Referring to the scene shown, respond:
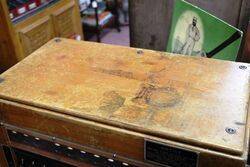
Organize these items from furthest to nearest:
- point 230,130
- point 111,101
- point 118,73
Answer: point 118,73 → point 111,101 → point 230,130

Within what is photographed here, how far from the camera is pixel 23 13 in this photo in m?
2.18

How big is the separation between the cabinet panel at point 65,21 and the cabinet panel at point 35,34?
0.26 feet

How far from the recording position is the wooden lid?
26.6 inches

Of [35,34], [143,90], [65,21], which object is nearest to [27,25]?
[35,34]

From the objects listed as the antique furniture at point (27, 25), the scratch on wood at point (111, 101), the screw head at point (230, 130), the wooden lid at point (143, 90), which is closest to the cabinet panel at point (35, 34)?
the antique furniture at point (27, 25)

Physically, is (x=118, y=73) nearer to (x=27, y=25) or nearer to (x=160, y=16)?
(x=160, y=16)

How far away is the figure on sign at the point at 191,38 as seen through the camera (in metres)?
1.11

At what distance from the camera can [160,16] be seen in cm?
128

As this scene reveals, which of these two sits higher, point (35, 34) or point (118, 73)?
point (118, 73)

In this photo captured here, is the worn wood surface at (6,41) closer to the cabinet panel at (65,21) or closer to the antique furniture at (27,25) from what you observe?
the antique furniture at (27,25)

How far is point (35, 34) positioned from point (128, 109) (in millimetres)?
1709

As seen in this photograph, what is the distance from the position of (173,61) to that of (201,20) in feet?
0.82

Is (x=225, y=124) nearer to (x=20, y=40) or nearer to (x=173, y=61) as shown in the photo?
(x=173, y=61)

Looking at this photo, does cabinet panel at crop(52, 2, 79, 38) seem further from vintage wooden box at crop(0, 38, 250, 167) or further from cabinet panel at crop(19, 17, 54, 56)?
vintage wooden box at crop(0, 38, 250, 167)
